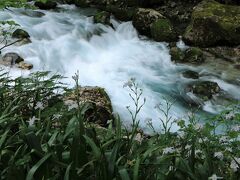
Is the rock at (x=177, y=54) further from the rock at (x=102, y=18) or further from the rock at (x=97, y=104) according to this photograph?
the rock at (x=97, y=104)

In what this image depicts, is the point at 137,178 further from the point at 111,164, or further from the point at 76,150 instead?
the point at 76,150

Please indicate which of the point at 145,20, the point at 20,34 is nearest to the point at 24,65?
the point at 20,34

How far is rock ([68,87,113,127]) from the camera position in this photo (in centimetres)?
566

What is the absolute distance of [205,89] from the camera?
28.1 ft

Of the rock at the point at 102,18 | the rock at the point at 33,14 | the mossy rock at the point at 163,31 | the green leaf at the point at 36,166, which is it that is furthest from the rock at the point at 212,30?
the green leaf at the point at 36,166

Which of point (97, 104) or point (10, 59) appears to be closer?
point (97, 104)

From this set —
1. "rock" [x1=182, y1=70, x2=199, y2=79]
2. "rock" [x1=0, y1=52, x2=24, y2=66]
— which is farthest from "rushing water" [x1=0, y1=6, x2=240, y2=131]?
"rock" [x1=0, y1=52, x2=24, y2=66]

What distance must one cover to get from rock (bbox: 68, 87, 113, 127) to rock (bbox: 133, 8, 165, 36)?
19.5 feet

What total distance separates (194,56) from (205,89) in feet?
7.00

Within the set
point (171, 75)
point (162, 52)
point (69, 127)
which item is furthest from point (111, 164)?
point (162, 52)

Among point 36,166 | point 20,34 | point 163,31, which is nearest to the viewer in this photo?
point 36,166

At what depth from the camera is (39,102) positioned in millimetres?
3984

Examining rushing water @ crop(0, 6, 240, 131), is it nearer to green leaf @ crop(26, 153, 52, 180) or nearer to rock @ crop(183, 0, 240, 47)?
rock @ crop(183, 0, 240, 47)

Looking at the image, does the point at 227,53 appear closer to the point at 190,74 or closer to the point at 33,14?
the point at 190,74
